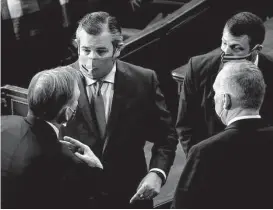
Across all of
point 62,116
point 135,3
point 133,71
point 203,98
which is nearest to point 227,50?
point 203,98

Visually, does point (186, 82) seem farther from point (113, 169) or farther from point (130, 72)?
point (113, 169)

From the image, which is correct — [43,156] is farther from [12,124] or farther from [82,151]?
[82,151]

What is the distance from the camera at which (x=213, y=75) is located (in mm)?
3322

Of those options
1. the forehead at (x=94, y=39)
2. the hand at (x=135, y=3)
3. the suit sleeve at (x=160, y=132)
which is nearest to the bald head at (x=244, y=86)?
the suit sleeve at (x=160, y=132)

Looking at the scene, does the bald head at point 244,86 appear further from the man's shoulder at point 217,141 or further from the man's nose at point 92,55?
the man's nose at point 92,55

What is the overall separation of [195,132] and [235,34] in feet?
2.03

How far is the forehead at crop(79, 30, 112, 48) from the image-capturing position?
291 cm

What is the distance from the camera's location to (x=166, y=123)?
3072 mm

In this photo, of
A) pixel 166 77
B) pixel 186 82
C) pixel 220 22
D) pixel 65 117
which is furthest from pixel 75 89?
pixel 220 22

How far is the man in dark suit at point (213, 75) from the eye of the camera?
322 cm

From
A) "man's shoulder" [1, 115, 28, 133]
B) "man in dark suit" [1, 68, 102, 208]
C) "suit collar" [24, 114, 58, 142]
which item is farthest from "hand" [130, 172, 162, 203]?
"man's shoulder" [1, 115, 28, 133]

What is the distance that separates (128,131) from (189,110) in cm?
52

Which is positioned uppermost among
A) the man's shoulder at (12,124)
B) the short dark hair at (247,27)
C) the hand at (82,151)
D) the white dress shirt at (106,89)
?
the man's shoulder at (12,124)

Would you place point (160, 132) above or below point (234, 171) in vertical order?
below
